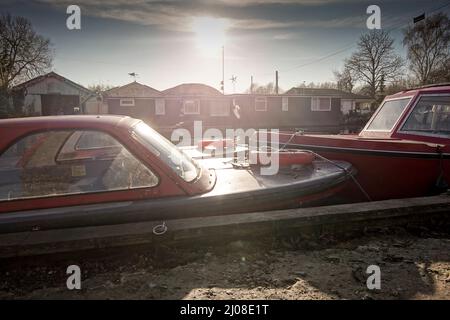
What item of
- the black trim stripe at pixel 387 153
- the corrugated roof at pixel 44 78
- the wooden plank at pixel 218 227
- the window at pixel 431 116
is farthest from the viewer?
the corrugated roof at pixel 44 78

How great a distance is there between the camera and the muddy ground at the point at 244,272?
2531 millimetres

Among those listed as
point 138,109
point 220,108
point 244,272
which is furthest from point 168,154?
point 220,108

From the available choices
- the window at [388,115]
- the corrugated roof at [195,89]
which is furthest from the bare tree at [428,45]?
the window at [388,115]

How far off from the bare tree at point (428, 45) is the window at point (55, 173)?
4880cm

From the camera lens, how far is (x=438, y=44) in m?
45.1

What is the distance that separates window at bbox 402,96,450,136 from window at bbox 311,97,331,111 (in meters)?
28.2

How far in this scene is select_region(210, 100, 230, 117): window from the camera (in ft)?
98.8

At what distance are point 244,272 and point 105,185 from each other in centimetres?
152

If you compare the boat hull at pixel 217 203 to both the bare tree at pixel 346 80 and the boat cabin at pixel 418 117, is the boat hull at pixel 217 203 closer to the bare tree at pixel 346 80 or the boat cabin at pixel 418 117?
the boat cabin at pixel 418 117

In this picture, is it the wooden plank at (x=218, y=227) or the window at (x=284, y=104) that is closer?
the wooden plank at (x=218, y=227)

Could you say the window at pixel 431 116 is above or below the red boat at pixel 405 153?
above

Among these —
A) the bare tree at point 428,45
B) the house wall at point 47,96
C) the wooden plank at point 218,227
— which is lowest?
the wooden plank at point 218,227

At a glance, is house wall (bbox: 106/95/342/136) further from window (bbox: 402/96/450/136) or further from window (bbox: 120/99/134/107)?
window (bbox: 402/96/450/136)

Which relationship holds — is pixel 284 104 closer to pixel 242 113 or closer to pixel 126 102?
pixel 242 113
